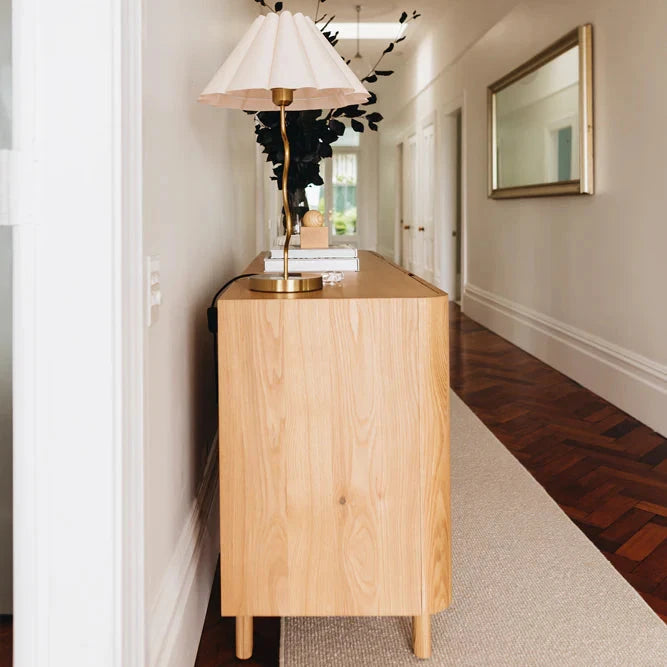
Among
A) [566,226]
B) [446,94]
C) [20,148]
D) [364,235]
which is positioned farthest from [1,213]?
[364,235]

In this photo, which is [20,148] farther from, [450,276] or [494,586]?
[450,276]

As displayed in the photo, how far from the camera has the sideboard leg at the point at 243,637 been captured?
148cm

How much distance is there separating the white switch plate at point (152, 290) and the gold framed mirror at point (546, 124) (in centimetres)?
326

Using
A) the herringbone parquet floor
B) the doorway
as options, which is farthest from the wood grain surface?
the doorway

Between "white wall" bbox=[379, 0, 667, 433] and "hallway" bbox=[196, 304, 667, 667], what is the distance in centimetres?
19

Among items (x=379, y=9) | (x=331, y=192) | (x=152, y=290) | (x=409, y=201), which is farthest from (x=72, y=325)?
(x=331, y=192)

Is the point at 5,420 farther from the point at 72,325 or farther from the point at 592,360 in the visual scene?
the point at 592,360

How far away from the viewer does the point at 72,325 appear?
2.91 ft

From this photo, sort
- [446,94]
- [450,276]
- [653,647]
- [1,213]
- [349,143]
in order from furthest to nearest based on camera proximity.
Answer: [349,143] → [450,276] → [446,94] → [653,647] → [1,213]

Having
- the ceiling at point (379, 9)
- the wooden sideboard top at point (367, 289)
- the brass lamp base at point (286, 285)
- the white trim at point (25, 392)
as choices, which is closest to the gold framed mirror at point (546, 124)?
the ceiling at point (379, 9)

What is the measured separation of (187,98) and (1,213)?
820mm

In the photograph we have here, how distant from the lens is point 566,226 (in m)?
4.32

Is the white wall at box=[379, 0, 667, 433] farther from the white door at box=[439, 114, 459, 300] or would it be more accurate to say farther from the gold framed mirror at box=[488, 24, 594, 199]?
the white door at box=[439, 114, 459, 300]

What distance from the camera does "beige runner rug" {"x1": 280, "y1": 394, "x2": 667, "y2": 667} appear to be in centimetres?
150
